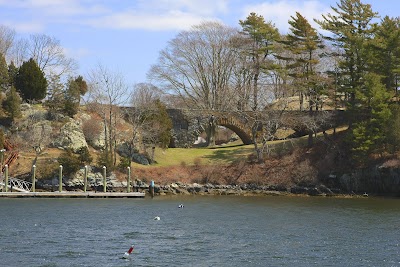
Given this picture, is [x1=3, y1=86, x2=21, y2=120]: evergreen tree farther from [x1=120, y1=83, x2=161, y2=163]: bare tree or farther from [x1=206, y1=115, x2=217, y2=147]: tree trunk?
[x1=206, y1=115, x2=217, y2=147]: tree trunk

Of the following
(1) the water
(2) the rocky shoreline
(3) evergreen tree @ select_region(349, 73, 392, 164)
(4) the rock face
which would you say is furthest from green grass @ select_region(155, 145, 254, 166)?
(1) the water

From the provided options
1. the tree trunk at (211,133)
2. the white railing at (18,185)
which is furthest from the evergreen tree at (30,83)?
the tree trunk at (211,133)

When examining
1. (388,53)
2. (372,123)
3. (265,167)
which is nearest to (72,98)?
(265,167)

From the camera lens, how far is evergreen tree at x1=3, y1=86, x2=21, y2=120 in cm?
7400

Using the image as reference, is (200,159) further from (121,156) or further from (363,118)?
(363,118)

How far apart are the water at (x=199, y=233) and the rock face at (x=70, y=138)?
41.0 ft

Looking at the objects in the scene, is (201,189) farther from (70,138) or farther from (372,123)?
(372,123)

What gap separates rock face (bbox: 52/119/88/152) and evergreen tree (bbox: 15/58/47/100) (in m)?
7.83

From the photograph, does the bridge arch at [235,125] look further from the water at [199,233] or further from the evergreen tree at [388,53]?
the water at [199,233]

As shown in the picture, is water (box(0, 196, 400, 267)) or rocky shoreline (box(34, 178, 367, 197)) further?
rocky shoreline (box(34, 178, 367, 197))

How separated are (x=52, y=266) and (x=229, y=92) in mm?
51999

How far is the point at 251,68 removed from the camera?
81188mm

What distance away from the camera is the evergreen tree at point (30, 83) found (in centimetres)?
7938

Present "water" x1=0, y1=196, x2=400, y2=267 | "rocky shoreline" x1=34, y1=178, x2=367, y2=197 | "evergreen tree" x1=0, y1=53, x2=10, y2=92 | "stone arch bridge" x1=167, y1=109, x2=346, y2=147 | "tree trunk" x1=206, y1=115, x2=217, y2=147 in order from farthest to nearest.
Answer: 1. "tree trunk" x1=206, y1=115, x2=217, y2=147
2. "evergreen tree" x1=0, y1=53, x2=10, y2=92
3. "stone arch bridge" x1=167, y1=109, x2=346, y2=147
4. "rocky shoreline" x1=34, y1=178, x2=367, y2=197
5. "water" x1=0, y1=196, x2=400, y2=267
